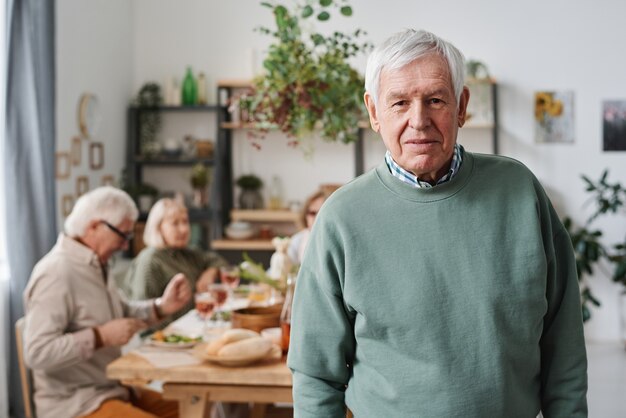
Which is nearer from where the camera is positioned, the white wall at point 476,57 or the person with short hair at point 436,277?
the person with short hair at point 436,277

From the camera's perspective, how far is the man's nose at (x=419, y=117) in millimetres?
1310

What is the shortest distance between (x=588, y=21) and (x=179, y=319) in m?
4.40

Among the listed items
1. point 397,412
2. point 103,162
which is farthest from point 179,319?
point 103,162

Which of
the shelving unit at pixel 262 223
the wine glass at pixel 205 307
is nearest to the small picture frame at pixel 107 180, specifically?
the shelving unit at pixel 262 223

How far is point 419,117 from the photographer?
131 centimetres

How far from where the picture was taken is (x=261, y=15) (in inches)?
247

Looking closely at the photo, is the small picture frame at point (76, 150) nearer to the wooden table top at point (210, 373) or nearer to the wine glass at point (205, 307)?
the wine glass at point (205, 307)

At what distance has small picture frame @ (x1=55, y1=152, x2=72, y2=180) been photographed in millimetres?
4992

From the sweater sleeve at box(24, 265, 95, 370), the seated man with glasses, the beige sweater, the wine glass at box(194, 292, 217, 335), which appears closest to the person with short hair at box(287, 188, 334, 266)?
the wine glass at box(194, 292, 217, 335)

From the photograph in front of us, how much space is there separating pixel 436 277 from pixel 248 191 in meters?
4.90

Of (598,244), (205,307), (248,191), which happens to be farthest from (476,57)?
(205,307)

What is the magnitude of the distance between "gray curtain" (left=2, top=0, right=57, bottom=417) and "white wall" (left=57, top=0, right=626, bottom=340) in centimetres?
137

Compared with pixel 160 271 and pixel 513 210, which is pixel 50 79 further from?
pixel 513 210

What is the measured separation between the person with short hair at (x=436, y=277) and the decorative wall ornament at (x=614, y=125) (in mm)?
5044
